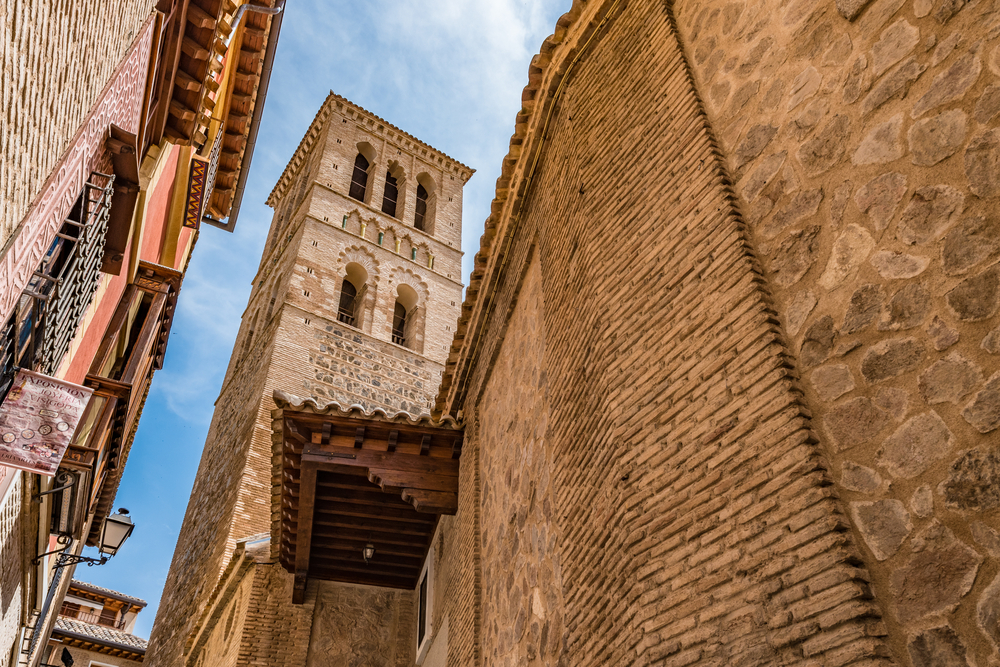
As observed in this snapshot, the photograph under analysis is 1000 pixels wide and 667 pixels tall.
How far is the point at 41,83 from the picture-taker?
2936mm

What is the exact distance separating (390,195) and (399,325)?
15.1ft

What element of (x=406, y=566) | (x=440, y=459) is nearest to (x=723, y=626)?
(x=440, y=459)

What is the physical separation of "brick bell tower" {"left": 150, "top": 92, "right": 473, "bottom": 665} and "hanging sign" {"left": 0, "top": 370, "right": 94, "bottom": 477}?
23.4ft

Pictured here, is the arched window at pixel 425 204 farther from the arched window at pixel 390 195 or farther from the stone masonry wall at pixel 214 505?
the stone masonry wall at pixel 214 505

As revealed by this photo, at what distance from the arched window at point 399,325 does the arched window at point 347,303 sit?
99 cm

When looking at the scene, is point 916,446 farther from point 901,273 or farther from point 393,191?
point 393,191

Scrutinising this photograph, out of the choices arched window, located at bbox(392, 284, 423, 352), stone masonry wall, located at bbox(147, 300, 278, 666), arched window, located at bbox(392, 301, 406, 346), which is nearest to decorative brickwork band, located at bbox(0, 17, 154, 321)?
stone masonry wall, located at bbox(147, 300, 278, 666)

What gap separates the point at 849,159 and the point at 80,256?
Result: 352cm

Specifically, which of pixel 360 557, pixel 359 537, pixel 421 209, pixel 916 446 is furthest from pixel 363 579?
pixel 421 209

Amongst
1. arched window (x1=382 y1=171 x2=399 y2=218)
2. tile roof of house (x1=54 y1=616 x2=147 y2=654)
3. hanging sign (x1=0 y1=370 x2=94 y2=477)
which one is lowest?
hanging sign (x1=0 y1=370 x2=94 y2=477)

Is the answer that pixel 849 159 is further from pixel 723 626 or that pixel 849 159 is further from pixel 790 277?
pixel 723 626

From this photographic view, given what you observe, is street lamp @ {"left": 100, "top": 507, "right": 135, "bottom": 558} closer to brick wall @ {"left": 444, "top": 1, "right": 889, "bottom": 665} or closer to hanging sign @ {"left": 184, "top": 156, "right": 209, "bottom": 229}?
hanging sign @ {"left": 184, "top": 156, "right": 209, "bottom": 229}

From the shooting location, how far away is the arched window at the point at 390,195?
2109 centimetres

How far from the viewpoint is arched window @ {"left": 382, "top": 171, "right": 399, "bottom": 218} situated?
21094mm
